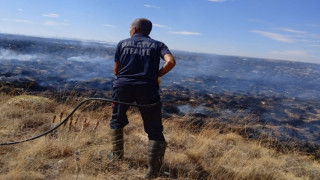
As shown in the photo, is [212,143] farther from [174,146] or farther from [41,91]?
[41,91]

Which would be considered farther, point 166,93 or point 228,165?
point 166,93

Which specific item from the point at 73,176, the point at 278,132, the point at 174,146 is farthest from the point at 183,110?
the point at 73,176

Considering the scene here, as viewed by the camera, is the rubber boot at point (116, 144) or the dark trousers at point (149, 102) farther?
the rubber boot at point (116, 144)

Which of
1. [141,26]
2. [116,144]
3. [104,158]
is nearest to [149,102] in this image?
[116,144]

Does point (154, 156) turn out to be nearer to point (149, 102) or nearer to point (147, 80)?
point (149, 102)

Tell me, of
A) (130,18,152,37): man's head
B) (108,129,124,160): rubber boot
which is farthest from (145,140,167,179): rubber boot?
(130,18,152,37): man's head

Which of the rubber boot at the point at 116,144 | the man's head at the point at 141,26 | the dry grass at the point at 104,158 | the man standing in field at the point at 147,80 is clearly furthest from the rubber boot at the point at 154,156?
the man's head at the point at 141,26

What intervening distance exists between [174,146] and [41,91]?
10.3m

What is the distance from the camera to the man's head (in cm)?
397

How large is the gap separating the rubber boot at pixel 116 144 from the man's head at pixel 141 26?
52.4 inches

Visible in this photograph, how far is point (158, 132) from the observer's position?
3.80m

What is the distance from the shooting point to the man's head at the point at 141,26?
3.97m

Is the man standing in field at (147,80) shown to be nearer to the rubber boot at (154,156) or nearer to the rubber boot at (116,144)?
the rubber boot at (154,156)

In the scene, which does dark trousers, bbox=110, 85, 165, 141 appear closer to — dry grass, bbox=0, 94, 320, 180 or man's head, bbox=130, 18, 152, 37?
dry grass, bbox=0, 94, 320, 180
